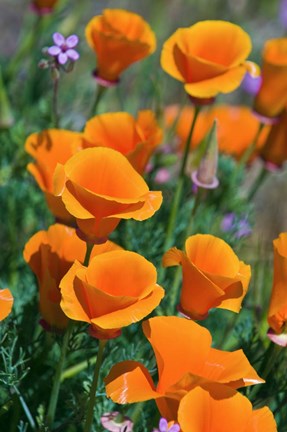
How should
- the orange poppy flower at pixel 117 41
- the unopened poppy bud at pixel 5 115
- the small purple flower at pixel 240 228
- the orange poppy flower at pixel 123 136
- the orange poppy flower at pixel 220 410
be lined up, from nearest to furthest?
1. the orange poppy flower at pixel 220 410
2. the orange poppy flower at pixel 123 136
3. the orange poppy flower at pixel 117 41
4. the small purple flower at pixel 240 228
5. the unopened poppy bud at pixel 5 115

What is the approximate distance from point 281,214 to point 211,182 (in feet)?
4.93

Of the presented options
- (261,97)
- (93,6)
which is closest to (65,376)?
(261,97)

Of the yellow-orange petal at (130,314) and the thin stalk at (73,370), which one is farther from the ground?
the yellow-orange petal at (130,314)

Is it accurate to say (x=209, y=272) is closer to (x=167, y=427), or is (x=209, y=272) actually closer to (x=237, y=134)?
(x=167, y=427)

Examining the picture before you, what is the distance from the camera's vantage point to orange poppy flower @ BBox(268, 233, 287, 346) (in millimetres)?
879

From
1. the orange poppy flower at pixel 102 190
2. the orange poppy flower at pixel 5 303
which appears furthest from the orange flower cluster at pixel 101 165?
the orange poppy flower at pixel 5 303

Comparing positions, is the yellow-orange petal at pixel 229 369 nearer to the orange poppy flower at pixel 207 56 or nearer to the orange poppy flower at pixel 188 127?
the orange poppy flower at pixel 207 56

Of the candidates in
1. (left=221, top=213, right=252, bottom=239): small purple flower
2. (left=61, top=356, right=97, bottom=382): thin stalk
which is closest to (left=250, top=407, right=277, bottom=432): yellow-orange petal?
(left=61, top=356, right=97, bottom=382): thin stalk

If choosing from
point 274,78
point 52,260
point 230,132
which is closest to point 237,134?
point 230,132

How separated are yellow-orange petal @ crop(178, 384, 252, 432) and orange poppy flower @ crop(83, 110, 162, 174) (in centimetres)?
39

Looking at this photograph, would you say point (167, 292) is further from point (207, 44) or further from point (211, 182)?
point (207, 44)

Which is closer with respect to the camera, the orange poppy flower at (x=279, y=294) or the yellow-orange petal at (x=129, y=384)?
the yellow-orange petal at (x=129, y=384)

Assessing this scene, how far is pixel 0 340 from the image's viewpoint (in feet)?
3.07

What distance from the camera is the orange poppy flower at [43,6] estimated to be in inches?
61.6
